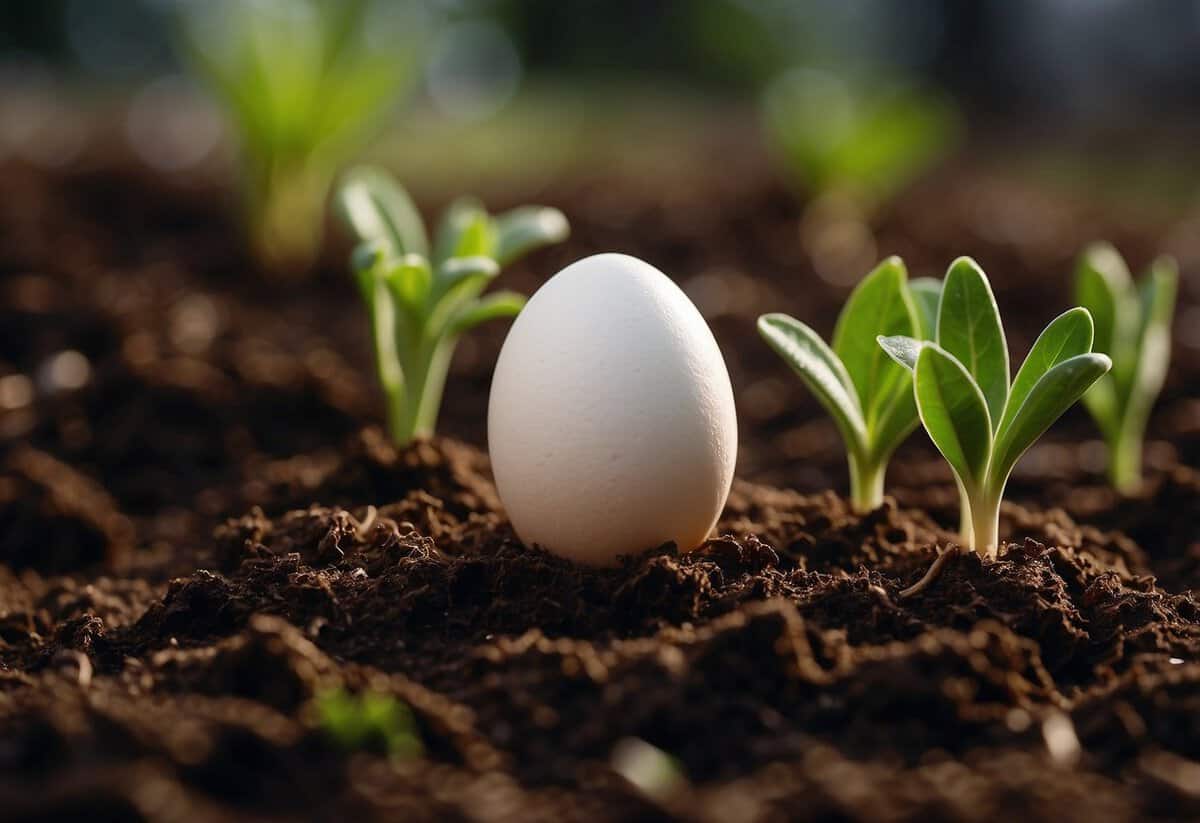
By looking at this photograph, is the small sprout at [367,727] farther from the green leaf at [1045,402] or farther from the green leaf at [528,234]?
the green leaf at [528,234]

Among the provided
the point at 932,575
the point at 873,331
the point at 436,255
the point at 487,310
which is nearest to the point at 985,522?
the point at 932,575

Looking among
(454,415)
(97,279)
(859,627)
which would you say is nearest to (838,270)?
(454,415)

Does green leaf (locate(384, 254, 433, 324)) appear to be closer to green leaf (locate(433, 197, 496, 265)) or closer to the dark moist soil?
green leaf (locate(433, 197, 496, 265))

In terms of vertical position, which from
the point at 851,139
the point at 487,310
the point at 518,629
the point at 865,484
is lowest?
the point at 518,629

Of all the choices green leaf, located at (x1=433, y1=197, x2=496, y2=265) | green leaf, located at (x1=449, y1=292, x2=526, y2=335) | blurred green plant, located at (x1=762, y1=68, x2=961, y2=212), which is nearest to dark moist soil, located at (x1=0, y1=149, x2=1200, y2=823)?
green leaf, located at (x1=449, y1=292, x2=526, y2=335)

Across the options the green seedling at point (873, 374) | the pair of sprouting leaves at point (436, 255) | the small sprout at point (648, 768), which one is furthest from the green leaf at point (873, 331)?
the small sprout at point (648, 768)

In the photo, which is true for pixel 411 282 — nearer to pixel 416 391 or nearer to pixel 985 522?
pixel 416 391
